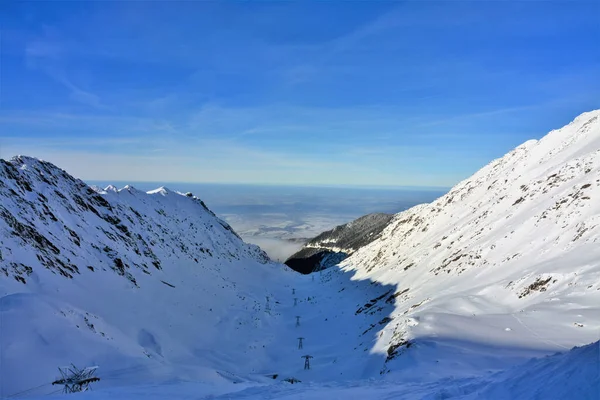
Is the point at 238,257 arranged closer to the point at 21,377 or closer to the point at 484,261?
the point at 484,261

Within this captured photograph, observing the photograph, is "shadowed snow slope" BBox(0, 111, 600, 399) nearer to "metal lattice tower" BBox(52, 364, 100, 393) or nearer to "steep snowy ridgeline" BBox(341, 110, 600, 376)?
"steep snowy ridgeline" BBox(341, 110, 600, 376)

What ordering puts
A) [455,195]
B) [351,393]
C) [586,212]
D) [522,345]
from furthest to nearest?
[455,195] → [586,212] → [522,345] → [351,393]

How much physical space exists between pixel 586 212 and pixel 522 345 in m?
19.2

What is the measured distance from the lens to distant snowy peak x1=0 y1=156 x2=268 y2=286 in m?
25.5

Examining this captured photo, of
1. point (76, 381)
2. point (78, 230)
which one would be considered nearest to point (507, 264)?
point (76, 381)

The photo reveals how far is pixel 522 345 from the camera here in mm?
16203

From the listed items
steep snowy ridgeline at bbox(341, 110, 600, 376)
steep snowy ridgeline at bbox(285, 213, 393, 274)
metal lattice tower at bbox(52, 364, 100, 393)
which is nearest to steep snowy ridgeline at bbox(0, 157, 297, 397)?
metal lattice tower at bbox(52, 364, 100, 393)

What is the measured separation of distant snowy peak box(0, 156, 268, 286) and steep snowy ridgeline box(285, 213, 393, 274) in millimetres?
51899

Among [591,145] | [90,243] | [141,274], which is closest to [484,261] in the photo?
[591,145]

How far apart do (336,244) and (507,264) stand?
10788 centimetres

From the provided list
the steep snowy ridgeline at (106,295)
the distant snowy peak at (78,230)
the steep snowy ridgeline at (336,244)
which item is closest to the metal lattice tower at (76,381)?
the steep snowy ridgeline at (106,295)

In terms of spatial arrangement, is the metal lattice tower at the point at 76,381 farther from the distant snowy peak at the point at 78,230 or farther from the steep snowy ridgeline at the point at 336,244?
the steep snowy ridgeline at the point at 336,244

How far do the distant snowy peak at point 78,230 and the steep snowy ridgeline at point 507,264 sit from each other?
2327 cm

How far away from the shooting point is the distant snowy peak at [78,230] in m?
25.5
